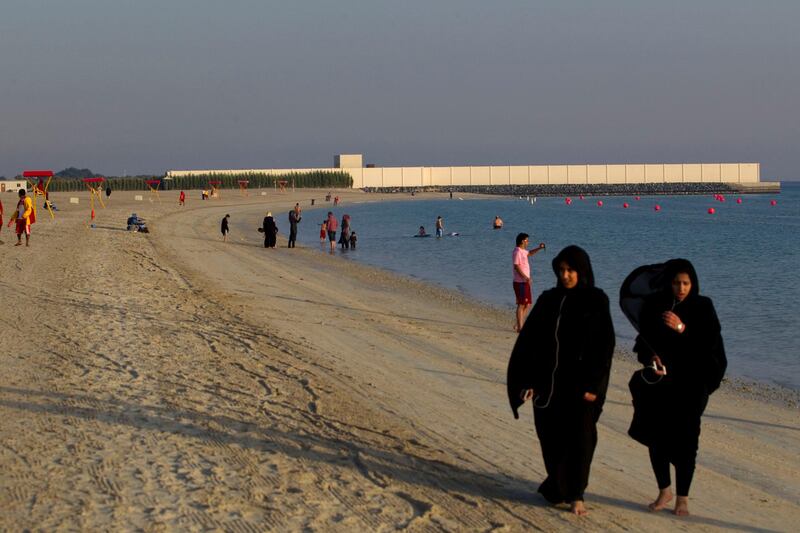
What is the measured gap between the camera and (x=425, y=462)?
730 cm

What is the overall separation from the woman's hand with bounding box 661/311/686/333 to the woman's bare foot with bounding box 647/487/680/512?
1.14 m

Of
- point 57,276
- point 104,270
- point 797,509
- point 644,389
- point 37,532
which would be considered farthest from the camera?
point 104,270

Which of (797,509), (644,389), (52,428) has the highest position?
(644,389)

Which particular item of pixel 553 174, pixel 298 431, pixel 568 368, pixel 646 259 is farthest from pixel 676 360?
pixel 553 174

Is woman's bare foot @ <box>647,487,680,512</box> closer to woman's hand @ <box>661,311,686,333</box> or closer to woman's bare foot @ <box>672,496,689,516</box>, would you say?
woman's bare foot @ <box>672,496,689,516</box>

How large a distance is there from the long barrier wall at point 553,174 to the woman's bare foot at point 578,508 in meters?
139

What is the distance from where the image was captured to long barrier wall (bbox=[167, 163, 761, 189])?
148 m

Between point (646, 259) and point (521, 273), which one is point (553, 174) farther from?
point (521, 273)

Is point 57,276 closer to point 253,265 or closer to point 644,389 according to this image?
point 253,265

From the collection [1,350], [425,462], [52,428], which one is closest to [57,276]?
[1,350]

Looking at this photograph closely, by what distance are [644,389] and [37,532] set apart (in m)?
3.73

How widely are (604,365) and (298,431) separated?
3.07 metres

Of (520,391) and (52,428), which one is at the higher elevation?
(520,391)

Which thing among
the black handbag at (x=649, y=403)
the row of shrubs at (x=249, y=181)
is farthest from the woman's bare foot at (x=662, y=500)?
the row of shrubs at (x=249, y=181)
